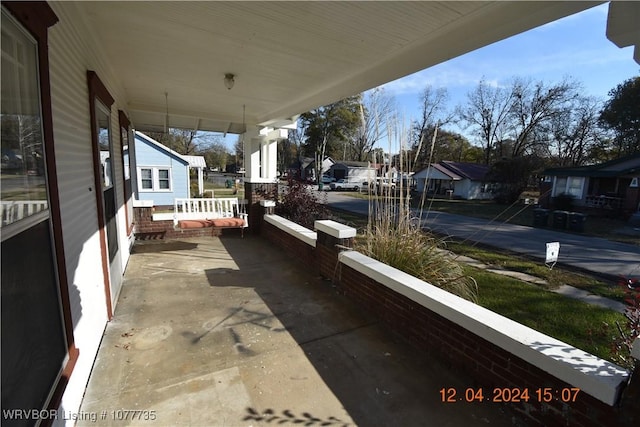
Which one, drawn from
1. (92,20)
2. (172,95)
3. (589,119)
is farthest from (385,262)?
(589,119)

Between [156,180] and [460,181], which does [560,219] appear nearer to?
[460,181]

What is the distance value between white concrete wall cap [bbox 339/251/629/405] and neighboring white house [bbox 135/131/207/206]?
1210 centimetres

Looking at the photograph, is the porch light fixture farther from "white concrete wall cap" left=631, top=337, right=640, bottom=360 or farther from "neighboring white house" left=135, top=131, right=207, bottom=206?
"neighboring white house" left=135, top=131, right=207, bottom=206

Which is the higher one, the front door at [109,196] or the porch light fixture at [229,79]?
the porch light fixture at [229,79]

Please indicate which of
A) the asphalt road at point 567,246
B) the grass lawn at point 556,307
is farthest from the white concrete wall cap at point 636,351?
the asphalt road at point 567,246

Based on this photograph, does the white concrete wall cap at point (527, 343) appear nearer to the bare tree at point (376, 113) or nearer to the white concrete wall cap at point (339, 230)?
the white concrete wall cap at point (339, 230)

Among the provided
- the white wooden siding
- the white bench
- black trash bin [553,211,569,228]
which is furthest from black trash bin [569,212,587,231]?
the white wooden siding

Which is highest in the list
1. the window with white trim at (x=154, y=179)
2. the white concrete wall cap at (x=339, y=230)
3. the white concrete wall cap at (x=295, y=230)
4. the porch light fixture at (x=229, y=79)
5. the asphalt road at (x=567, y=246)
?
the porch light fixture at (x=229, y=79)

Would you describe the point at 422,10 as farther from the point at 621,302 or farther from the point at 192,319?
the point at 621,302

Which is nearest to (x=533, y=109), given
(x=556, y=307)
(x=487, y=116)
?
(x=487, y=116)

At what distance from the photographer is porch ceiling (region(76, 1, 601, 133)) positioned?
2070 mm

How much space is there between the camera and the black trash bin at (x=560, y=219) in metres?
10.8

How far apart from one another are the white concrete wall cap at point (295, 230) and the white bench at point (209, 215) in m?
0.52

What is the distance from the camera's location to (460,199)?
2258 centimetres
